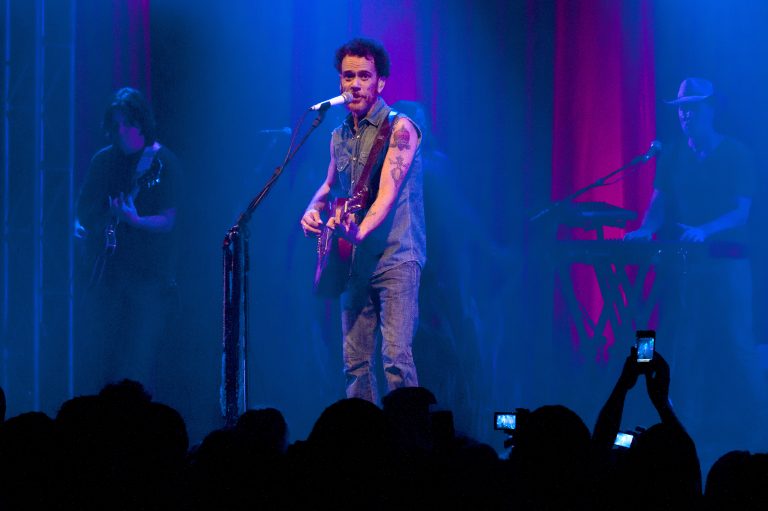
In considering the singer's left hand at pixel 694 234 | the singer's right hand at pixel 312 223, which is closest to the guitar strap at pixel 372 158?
the singer's right hand at pixel 312 223

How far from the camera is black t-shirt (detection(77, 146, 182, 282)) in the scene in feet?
21.9

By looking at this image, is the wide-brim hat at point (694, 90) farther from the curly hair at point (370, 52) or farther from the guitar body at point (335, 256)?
the guitar body at point (335, 256)

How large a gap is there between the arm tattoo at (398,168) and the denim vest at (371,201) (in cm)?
8

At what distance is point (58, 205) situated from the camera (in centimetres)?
691

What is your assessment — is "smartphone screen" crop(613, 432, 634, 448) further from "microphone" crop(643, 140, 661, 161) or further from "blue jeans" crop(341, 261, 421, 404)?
"microphone" crop(643, 140, 661, 161)

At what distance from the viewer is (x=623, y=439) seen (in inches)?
130

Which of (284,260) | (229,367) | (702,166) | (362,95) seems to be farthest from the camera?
(284,260)

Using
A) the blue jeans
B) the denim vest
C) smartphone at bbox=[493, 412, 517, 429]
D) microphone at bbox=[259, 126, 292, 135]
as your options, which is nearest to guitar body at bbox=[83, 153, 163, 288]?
microphone at bbox=[259, 126, 292, 135]

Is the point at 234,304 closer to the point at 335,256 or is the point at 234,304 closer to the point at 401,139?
the point at 335,256

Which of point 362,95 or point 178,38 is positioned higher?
point 178,38

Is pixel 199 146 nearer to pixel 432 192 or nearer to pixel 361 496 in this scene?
pixel 432 192

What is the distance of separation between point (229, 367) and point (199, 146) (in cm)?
270

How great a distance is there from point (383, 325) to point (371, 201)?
2.20 feet

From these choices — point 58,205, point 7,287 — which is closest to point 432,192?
point 58,205
